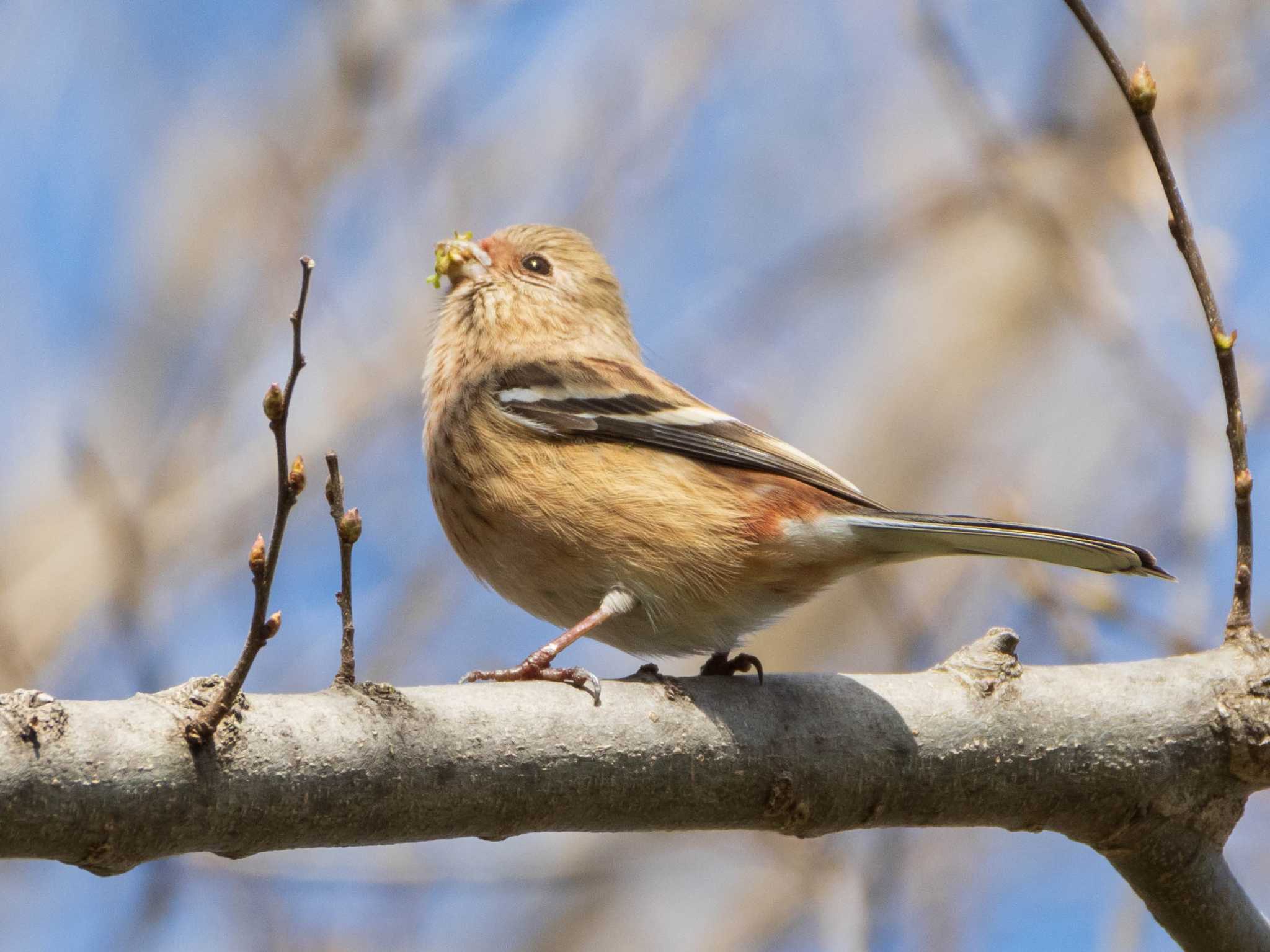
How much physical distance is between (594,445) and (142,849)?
2289 millimetres

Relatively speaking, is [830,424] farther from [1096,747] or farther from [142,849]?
[142,849]

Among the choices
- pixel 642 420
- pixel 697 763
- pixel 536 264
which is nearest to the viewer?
pixel 697 763

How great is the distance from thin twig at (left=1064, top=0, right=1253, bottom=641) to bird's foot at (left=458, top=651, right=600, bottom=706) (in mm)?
1576

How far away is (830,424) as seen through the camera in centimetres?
985

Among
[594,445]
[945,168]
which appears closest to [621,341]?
[594,445]

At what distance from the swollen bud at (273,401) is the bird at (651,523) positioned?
1363 mm

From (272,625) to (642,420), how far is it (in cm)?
236

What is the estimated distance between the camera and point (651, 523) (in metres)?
4.19

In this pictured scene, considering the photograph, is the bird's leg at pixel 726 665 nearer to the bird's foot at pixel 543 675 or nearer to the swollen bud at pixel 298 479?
the bird's foot at pixel 543 675

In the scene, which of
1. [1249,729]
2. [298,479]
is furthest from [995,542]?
[298,479]

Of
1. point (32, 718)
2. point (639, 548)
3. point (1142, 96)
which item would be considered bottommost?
point (32, 718)

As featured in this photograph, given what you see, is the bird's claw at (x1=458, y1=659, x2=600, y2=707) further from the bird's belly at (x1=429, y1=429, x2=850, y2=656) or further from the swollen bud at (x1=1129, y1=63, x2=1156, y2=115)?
the swollen bud at (x1=1129, y1=63, x2=1156, y2=115)

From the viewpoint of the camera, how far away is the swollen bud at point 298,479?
242cm

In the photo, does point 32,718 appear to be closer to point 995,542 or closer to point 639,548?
point 639,548
